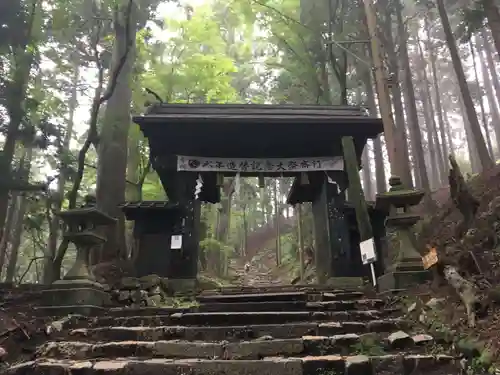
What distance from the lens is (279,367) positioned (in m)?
4.32

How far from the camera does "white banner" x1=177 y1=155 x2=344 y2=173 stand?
10.7 m

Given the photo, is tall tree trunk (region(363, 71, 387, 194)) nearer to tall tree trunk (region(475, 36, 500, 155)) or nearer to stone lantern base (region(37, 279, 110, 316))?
tall tree trunk (region(475, 36, 500, 155))

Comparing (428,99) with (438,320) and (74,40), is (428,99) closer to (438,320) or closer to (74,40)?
(74,40)

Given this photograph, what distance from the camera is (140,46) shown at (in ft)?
46.5

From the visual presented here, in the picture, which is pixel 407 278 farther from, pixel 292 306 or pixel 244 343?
pixel 244 343

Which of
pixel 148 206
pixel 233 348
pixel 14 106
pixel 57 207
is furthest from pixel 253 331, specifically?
pixel 57 207

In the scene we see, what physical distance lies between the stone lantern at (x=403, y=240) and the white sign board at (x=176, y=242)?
4.84 m

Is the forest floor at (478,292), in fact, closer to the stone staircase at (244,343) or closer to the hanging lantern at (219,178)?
the stone staircase at (244,343)

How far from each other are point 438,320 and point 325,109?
7.20 metres

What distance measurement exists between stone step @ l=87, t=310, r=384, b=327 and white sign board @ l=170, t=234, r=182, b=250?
3.94 meters

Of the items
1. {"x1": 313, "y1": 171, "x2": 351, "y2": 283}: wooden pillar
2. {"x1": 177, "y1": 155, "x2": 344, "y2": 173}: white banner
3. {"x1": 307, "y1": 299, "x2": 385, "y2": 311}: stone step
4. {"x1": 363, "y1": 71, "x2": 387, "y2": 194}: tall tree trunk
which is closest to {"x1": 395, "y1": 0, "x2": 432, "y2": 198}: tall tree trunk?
{"x1": 363, "y1": 71, "x2": 387, "y2": 194}: tall tree trunk

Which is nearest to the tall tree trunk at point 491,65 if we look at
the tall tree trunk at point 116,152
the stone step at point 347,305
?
the tall tree trunk at point 116,152

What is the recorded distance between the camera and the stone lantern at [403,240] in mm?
6988

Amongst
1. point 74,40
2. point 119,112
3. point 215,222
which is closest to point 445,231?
point 119,112
